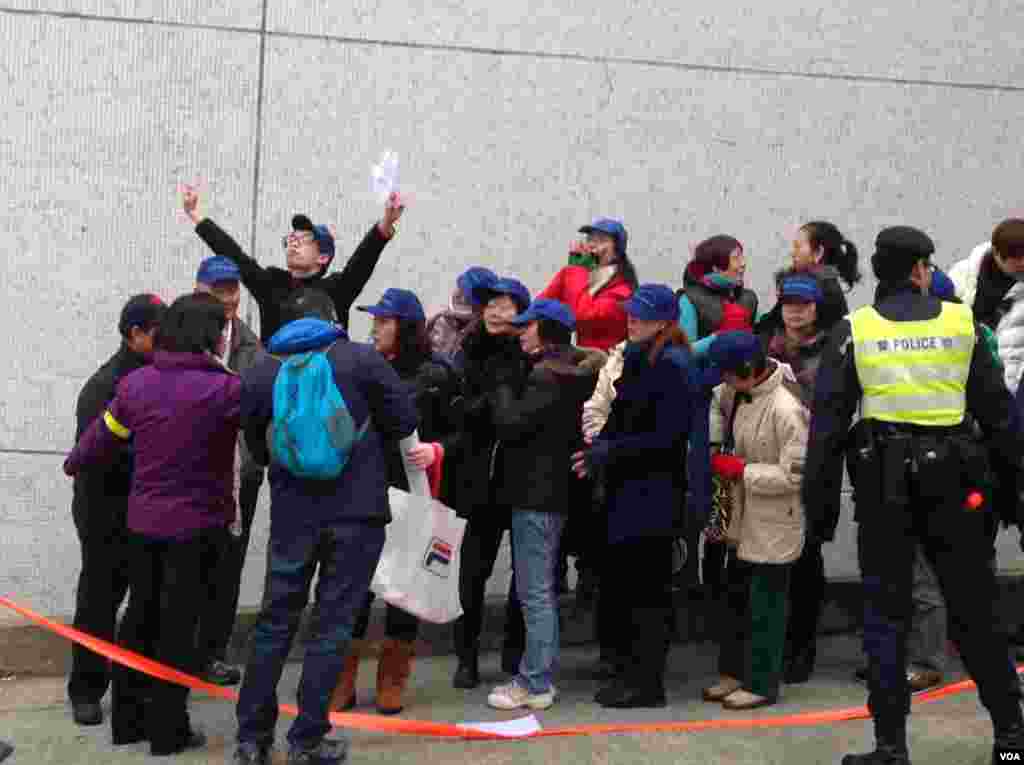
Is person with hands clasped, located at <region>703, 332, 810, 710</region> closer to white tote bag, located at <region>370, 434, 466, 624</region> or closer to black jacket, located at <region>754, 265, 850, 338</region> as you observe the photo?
black jacket, located at <region>754, 265, 850, 338</region>

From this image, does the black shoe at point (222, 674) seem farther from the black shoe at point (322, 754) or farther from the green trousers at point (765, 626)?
the green trousers at point (765, 626)

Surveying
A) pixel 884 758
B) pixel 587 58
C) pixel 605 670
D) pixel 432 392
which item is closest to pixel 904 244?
pixel 884 758

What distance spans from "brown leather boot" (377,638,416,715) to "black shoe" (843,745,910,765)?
2.15 meters

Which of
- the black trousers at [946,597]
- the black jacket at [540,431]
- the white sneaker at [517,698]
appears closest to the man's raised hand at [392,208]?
the black jacket at [540,431]

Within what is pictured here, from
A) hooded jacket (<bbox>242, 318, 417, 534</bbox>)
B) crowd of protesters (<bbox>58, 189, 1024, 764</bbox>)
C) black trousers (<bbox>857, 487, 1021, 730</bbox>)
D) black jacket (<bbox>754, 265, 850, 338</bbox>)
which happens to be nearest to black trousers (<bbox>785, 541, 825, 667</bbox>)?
crowd of protesters (<bbox>58, 189, 1024, 764</bbox>)

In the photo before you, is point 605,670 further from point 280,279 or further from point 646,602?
point 280,279

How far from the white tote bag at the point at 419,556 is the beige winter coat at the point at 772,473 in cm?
133

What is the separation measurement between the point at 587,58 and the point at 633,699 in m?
3.61

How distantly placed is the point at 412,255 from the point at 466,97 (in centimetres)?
89

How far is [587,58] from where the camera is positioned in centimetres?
912

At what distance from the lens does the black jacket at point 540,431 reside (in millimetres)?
7285

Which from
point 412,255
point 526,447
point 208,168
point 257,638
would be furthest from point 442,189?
point 257,638

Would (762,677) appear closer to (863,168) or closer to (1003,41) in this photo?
(863,168)

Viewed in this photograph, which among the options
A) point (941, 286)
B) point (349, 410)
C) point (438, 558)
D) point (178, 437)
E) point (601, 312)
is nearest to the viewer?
point (349, 410)
